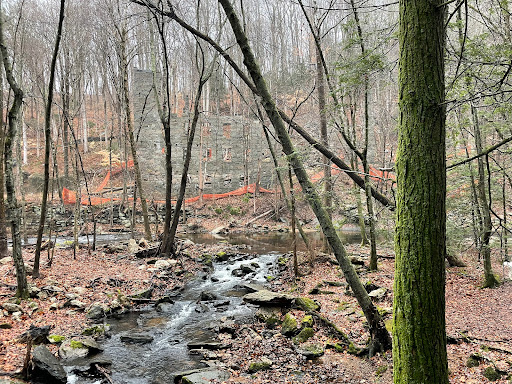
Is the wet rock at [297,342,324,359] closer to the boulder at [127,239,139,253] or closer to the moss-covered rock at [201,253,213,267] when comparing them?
the moss-covered rock at [201,253,213,267]

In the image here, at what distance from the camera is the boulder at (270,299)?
23.2ft

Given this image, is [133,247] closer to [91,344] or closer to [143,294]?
[143,294]

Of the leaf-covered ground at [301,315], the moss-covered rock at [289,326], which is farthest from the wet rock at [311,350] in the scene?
the moss-covered rock at [289,326]

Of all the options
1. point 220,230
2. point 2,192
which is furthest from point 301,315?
point 220,230

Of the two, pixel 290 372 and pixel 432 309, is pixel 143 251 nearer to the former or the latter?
pixel 290 372

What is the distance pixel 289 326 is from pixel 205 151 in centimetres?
2032

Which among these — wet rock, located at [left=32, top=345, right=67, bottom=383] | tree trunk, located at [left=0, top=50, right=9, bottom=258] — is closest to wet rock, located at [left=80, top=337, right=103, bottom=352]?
wet rock, located at [left=32, top=345, right=67, bottom=383]

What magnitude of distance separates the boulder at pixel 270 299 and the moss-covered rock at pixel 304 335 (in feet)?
4.97

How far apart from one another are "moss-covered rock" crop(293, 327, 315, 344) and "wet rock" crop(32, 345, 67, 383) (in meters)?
3.33

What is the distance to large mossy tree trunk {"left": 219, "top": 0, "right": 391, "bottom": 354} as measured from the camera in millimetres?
4336

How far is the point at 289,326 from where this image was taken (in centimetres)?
582

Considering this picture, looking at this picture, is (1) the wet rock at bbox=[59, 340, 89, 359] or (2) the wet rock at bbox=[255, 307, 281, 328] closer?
(1) the wet rock at bbox=[59, 340, 89, 359]

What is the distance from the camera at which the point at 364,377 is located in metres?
4.11

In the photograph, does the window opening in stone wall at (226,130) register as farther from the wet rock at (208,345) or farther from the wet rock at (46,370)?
the wet rock at (46,370)
